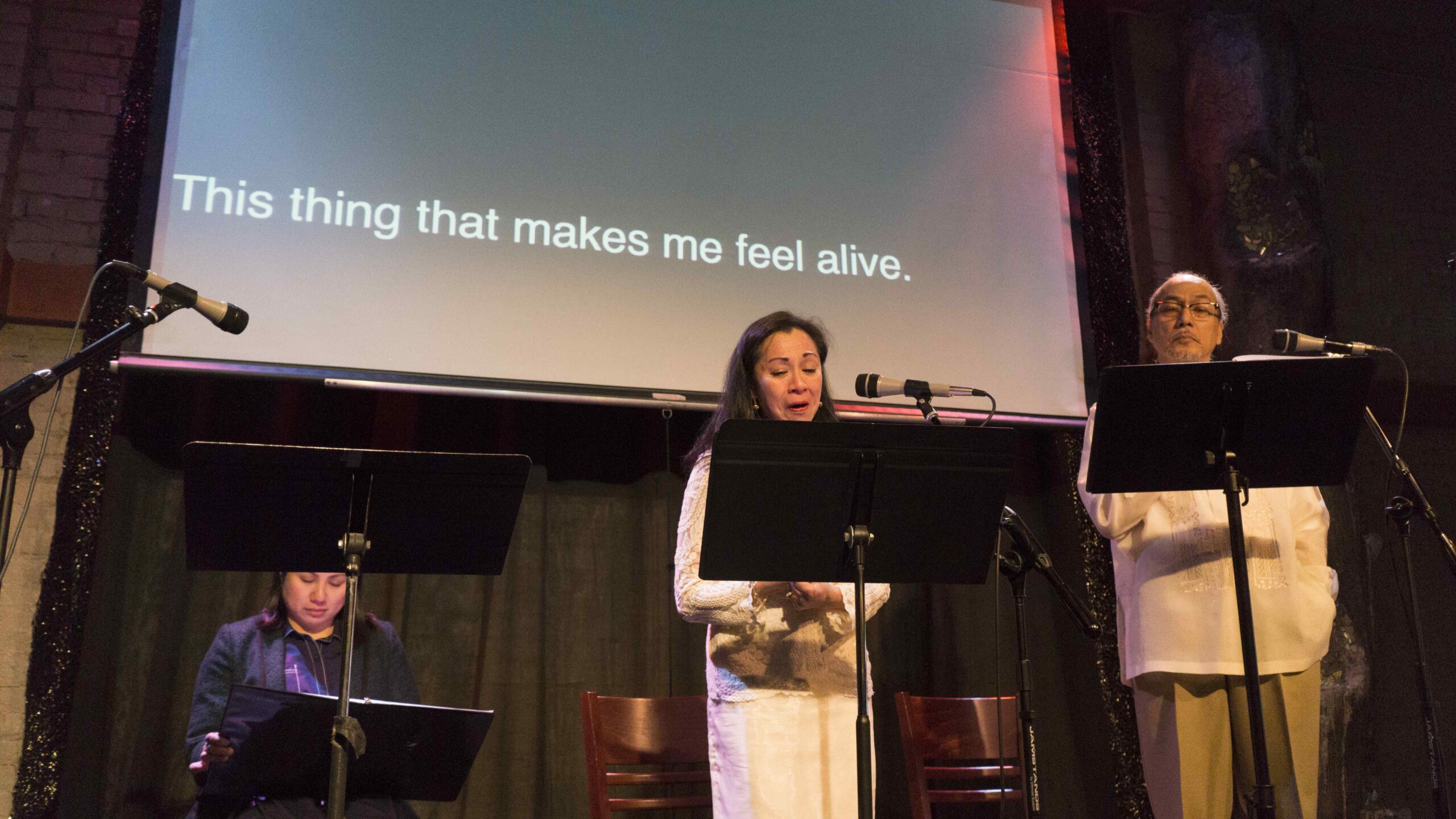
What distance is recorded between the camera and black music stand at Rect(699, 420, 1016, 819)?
194 centimetres

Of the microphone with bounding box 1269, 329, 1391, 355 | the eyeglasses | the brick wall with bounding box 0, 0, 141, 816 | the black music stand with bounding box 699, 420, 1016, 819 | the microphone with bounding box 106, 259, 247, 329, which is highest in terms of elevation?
the brick wall with bounding box 0, 0, 141, 816

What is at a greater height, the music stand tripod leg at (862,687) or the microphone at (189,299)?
the microphone at (189,299)

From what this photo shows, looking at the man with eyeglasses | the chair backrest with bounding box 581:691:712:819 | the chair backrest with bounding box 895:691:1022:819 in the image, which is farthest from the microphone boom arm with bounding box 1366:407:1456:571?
the chair backrest with bounding box 581:691:712:819

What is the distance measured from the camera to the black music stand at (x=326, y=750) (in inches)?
90.7

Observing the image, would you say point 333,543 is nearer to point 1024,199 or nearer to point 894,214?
point 894,214

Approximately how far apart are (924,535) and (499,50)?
255 cm

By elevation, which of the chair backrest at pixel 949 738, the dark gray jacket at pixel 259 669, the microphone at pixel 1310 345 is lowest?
the chair backrest at pixel 949 738

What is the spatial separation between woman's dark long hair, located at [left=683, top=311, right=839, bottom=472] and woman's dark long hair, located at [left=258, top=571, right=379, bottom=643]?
3.93 ft

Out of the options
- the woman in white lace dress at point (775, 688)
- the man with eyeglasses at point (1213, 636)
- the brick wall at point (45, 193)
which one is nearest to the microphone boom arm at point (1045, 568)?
the man with eyeglasses at point (1213, 636)

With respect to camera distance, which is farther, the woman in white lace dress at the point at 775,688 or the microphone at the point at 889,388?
the microphone at the point at 889,388

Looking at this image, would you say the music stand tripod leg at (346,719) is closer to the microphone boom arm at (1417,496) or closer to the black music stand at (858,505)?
the black music stand at (858,505)

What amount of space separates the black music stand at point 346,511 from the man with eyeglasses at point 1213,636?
1.24 m

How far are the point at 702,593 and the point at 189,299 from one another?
1.32 meters

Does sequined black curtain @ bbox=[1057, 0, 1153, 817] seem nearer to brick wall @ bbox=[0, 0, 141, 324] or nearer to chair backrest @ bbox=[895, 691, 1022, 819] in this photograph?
chair backrest @ bbox=[895, 691, 1022, 819]
